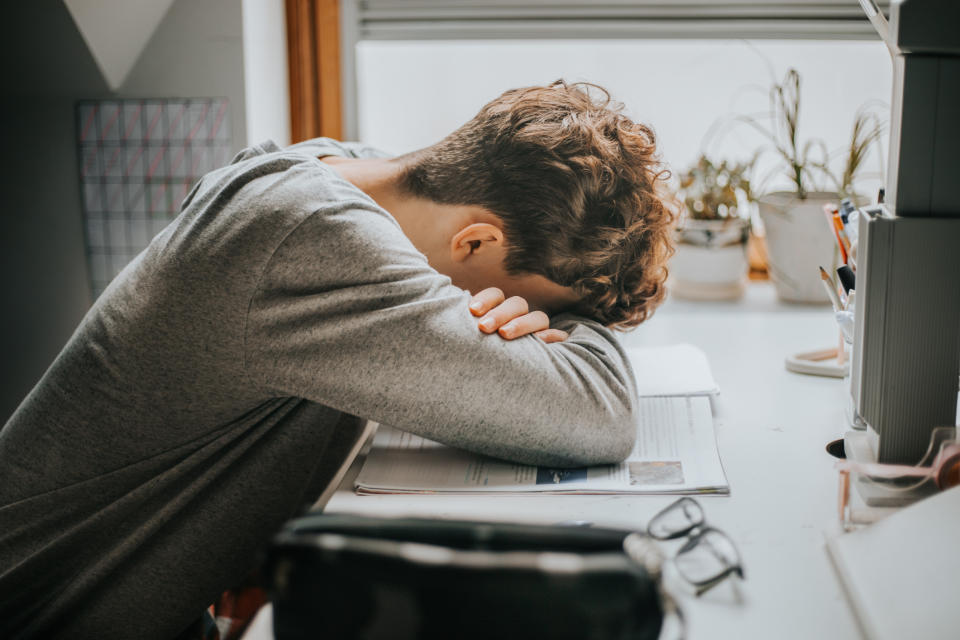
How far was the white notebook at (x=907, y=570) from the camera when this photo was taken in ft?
1.70

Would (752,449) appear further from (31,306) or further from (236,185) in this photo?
(31,306)

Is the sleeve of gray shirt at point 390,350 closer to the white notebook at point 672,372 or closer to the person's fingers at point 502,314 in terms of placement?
the person's fingers at point 502,314

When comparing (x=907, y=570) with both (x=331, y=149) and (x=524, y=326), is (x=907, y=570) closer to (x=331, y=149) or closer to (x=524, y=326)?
(x=524, y=326)

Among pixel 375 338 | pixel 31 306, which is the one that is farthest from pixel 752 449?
pixel 31 306

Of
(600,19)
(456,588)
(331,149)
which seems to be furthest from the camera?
(600,19)

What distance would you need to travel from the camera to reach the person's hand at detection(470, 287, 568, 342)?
790 millimetres

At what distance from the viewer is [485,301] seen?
834 millimetres

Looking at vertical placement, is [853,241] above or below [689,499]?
above

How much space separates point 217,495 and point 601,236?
0.50 m

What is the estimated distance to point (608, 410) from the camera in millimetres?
795

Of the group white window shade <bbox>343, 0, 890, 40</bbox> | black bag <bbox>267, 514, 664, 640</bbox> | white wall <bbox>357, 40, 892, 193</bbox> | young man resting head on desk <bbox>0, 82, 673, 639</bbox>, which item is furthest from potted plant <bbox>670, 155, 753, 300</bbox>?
black bag <bbox>267, 514, 664, 640</bbox>

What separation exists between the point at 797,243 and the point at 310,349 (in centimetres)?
115

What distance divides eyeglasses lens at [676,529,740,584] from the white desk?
1 centimetres

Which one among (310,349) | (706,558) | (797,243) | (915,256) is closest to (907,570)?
(706,558)
